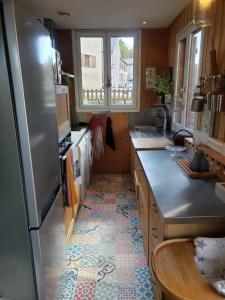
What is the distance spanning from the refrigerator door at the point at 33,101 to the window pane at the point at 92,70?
2.52 metres

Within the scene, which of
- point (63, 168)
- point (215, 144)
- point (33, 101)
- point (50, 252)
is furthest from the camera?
point (63, 168)

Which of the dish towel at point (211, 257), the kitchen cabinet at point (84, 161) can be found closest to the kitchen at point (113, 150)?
the dish towel at point (211, 257)

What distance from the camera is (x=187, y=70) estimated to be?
2.66m

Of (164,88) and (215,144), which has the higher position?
(164,88)

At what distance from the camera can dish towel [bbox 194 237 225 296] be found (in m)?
1.02

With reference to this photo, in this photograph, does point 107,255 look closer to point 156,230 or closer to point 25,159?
point 156,230

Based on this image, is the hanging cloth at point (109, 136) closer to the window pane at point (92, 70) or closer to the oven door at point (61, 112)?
the window pane at point (92, 70)

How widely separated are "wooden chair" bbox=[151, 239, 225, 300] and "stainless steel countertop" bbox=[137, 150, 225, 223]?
0.14 meters

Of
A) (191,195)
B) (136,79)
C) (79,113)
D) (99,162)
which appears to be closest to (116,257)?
(191,195)

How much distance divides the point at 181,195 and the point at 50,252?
87 cm

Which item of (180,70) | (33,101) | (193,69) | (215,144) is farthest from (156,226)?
(180,70)

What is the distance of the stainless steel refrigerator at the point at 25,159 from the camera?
0.96 m

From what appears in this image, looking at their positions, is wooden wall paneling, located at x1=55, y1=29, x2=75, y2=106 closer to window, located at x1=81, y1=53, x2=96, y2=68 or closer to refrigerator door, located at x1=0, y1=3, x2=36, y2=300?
window, located at x1=81, y1=53, x2=96, y2=68

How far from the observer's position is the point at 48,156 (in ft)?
4.51
